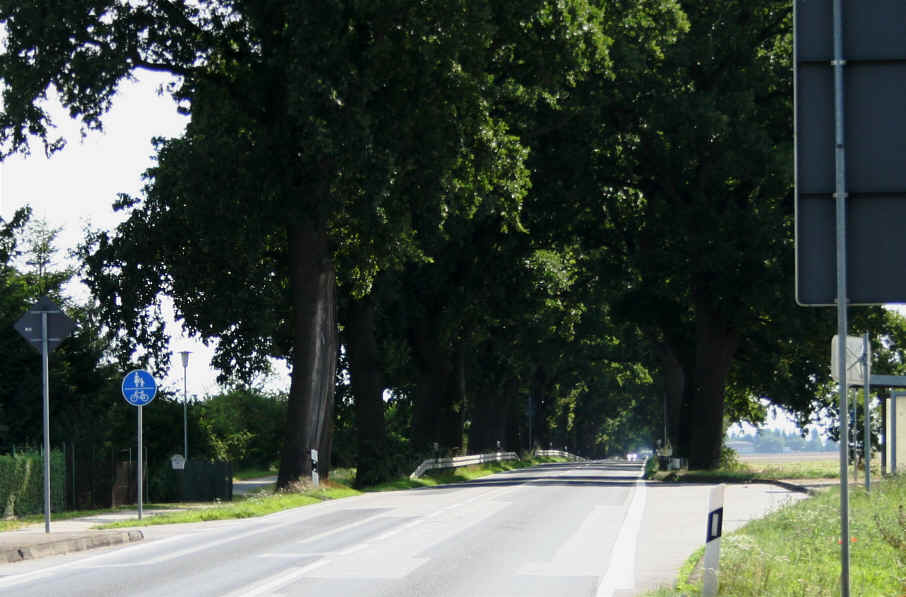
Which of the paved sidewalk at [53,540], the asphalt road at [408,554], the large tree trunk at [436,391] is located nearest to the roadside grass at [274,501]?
the asphalt road at [408,554]

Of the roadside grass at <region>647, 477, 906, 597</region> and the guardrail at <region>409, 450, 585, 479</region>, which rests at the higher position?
the roadside grass at <region>647, 477, 906, 597</region>

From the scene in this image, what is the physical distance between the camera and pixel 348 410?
52094mm

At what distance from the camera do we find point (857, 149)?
8.10 m

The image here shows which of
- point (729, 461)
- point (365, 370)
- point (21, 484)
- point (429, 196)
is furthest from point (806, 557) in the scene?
point (729, 461)

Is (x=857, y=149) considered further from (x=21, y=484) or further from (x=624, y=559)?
(x=21, y=484)

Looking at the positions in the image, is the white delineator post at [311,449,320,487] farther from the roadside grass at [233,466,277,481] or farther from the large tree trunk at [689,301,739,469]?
the roadside grass at [233,466,277,481]

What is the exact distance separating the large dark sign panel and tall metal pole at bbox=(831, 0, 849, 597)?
9cm

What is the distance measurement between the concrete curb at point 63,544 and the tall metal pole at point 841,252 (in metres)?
10.8

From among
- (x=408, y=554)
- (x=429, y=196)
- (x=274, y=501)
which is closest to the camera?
(x=408, y=554)

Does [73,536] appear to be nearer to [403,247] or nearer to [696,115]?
[403,247]

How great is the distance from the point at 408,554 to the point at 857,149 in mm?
8701

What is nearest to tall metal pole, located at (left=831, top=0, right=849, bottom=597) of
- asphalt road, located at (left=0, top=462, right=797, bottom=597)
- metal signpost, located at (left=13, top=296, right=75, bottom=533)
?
asphalt road, located at (left=0, top=462, right=797, bottom=597)

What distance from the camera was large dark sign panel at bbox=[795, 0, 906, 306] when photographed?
7.96 meters

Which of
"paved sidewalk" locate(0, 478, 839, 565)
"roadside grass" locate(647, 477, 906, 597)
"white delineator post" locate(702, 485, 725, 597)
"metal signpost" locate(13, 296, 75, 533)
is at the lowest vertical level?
"paved sidewalk" locate(0, 478, 839, 565)
